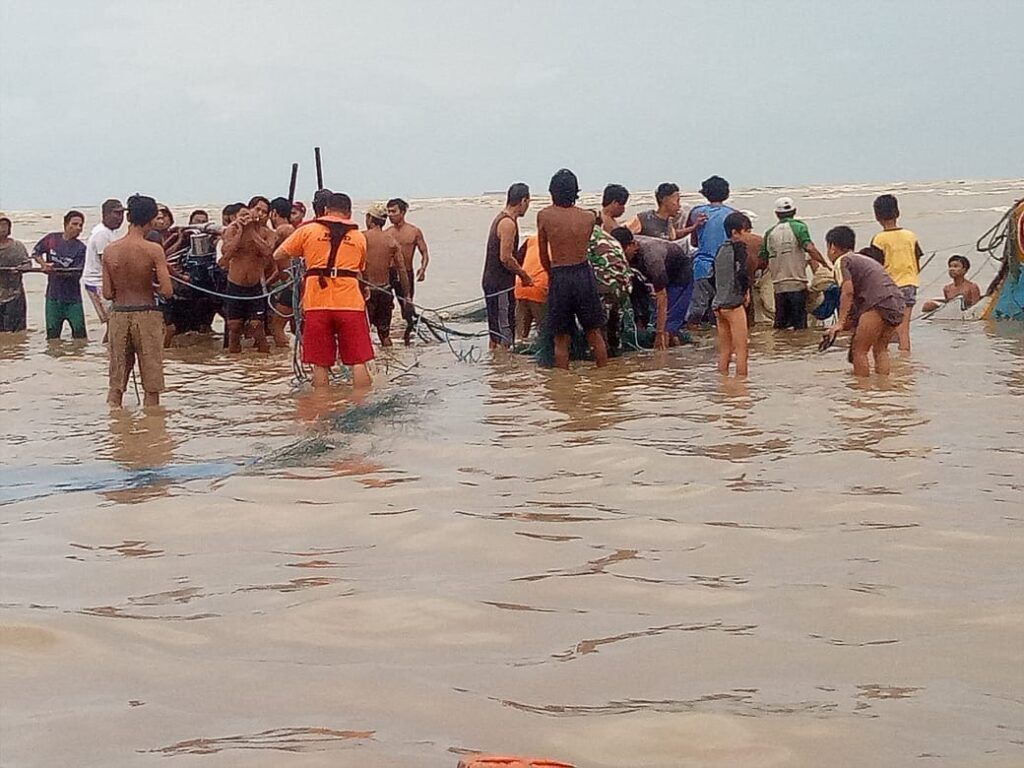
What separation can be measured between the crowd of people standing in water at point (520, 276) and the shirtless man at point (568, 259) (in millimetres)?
11

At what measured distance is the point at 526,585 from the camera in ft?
13.5

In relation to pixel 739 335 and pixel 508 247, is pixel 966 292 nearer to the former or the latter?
pixel 739 335

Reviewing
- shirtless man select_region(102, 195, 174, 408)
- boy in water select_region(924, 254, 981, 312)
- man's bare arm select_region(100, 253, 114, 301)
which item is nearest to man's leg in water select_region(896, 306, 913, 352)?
boy in water select_region(924, 254, 981, 312)

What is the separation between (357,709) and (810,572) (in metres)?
1.74

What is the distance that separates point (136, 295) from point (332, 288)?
53.9 inches

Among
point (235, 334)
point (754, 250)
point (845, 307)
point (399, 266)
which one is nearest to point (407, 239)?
point (399, 266)

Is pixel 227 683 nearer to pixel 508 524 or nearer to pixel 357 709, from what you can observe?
pixel 357 709

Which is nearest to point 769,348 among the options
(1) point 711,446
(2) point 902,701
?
(1) point 711,446

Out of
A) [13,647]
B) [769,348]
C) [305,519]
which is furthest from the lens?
[769,348]

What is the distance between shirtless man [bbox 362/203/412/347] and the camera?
12625 mm

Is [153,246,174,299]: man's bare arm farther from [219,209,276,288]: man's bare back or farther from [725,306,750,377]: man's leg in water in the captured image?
[725,306,750,377]: man's leg in water

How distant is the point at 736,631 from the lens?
11.7 ft

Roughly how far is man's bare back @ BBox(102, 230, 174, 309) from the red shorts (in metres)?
1.09

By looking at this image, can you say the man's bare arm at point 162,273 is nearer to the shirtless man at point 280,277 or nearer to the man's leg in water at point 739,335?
the shirtless man at point 280,277
